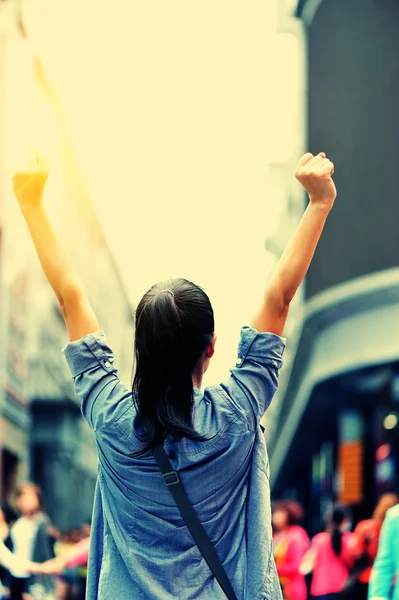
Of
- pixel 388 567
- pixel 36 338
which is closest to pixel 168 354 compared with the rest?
pixel 388 567

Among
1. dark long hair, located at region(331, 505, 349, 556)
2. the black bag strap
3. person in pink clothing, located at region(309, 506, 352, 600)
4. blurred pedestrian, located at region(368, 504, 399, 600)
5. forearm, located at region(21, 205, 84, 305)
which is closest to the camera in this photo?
the black bag strap

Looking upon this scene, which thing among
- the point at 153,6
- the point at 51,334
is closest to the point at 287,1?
the point at 153,6

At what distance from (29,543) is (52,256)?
658cm

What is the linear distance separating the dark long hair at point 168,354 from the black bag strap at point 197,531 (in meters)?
0.08

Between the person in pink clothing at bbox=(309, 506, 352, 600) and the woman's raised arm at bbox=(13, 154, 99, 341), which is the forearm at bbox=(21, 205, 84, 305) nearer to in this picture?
the woman's raised arm at bbox=(13, 154, 99, 341)

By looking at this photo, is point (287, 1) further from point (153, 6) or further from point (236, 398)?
point (236, 398)

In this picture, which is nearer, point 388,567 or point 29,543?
point 388,567

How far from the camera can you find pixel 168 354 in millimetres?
1729

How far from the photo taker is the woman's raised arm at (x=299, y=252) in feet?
5.84

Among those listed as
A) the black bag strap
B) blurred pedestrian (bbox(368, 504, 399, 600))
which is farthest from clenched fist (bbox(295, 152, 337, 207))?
blurred pedestrian (bbox(368, 504, 399, 600))

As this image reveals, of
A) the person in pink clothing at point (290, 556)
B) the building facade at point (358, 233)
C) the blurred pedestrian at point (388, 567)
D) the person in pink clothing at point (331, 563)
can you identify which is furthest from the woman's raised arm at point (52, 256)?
the building facade at point (358, 233)

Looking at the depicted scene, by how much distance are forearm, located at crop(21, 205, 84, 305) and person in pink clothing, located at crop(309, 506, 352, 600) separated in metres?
6.18

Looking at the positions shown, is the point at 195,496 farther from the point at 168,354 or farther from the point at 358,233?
the point at 358,233

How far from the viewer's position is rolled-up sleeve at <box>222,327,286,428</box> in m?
1.74
